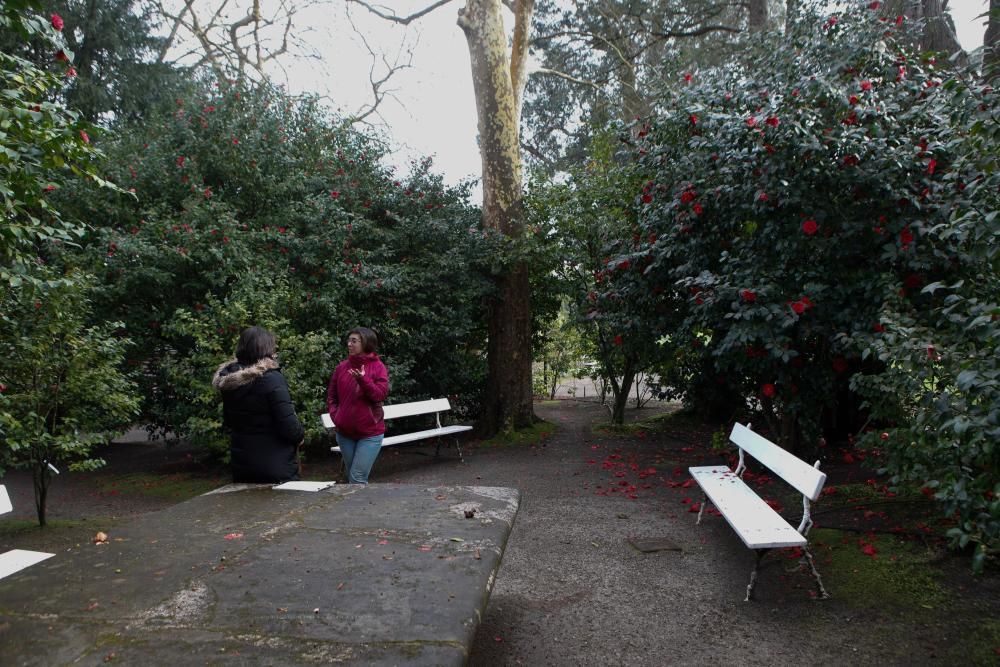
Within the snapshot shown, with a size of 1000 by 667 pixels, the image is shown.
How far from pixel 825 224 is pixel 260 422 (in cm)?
446

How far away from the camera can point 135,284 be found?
7.79m

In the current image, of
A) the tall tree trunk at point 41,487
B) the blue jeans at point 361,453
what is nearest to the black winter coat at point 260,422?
the blue jeans at point 361,453

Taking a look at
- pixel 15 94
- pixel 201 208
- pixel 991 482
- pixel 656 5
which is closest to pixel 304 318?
pixel 201 208

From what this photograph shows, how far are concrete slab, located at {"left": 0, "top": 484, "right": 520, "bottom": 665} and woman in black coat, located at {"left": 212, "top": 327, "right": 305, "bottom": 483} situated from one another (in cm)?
77

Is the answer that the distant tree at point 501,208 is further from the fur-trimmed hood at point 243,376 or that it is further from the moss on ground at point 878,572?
the fur-trimmed hood at point 243,376

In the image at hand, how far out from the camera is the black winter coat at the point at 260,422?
4.07 m

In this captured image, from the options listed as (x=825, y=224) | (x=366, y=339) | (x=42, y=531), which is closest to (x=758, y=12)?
(x=825, y=224)

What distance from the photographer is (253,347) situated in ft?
13.4

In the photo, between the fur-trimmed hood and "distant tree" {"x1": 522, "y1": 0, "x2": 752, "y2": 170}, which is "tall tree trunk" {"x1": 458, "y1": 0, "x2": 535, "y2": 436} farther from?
the fur-trimmed hood

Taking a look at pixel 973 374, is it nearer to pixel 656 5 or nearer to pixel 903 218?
pixel 903 218

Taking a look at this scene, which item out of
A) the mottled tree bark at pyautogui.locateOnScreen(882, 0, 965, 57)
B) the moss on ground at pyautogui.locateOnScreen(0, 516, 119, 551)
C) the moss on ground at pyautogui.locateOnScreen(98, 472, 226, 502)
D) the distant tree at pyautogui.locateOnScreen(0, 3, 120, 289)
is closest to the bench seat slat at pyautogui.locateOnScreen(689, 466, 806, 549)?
the distant tree at pyautogui.locateOnScreen(0, 3, 120, 289)

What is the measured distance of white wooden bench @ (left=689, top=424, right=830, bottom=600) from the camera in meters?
3.88

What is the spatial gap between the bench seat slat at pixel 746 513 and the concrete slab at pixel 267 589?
1615 millimetres

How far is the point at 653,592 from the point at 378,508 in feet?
6.27
